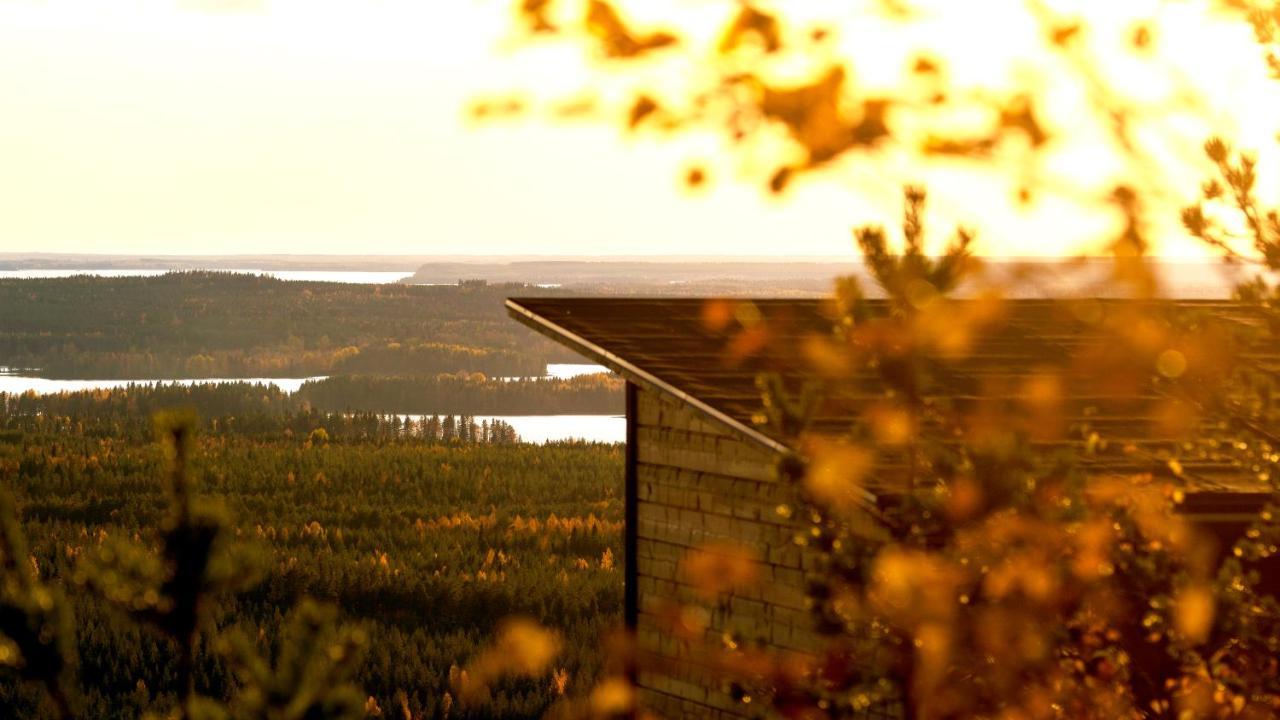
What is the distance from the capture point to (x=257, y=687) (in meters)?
3.67

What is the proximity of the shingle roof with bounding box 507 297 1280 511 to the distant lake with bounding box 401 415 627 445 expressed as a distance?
111 feet

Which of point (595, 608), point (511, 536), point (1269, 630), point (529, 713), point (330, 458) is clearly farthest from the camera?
point (330, 458)

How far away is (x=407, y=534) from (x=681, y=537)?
1392 cm

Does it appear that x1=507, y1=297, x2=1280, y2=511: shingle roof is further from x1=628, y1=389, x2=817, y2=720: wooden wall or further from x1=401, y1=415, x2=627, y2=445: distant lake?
x1=401, y1=415, x2=627, y2=445: distant lake

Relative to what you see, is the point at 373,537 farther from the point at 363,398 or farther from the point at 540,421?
the point at 363,398

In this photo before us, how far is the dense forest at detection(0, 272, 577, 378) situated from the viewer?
8181cm

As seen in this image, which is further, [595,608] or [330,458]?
[330,458]

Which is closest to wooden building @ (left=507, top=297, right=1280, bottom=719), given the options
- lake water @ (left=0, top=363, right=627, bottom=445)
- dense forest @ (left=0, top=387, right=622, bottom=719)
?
dense forest @ (left=0, top=387, right=622, bottom=719)

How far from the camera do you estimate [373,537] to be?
24.0 metres

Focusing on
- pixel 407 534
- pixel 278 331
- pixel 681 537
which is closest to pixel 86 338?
pixel 278 331

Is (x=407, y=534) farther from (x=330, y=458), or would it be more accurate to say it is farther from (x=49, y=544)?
(x=330, y=458)

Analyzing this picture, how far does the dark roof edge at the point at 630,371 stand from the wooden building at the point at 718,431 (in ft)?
0.04

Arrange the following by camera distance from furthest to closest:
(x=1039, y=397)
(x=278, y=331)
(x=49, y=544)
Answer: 1. (x=278, y=331)
2. (x=49, y=544)
3. (x=1039, y=397)

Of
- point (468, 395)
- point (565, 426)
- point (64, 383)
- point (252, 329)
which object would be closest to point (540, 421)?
point (565, 426)
